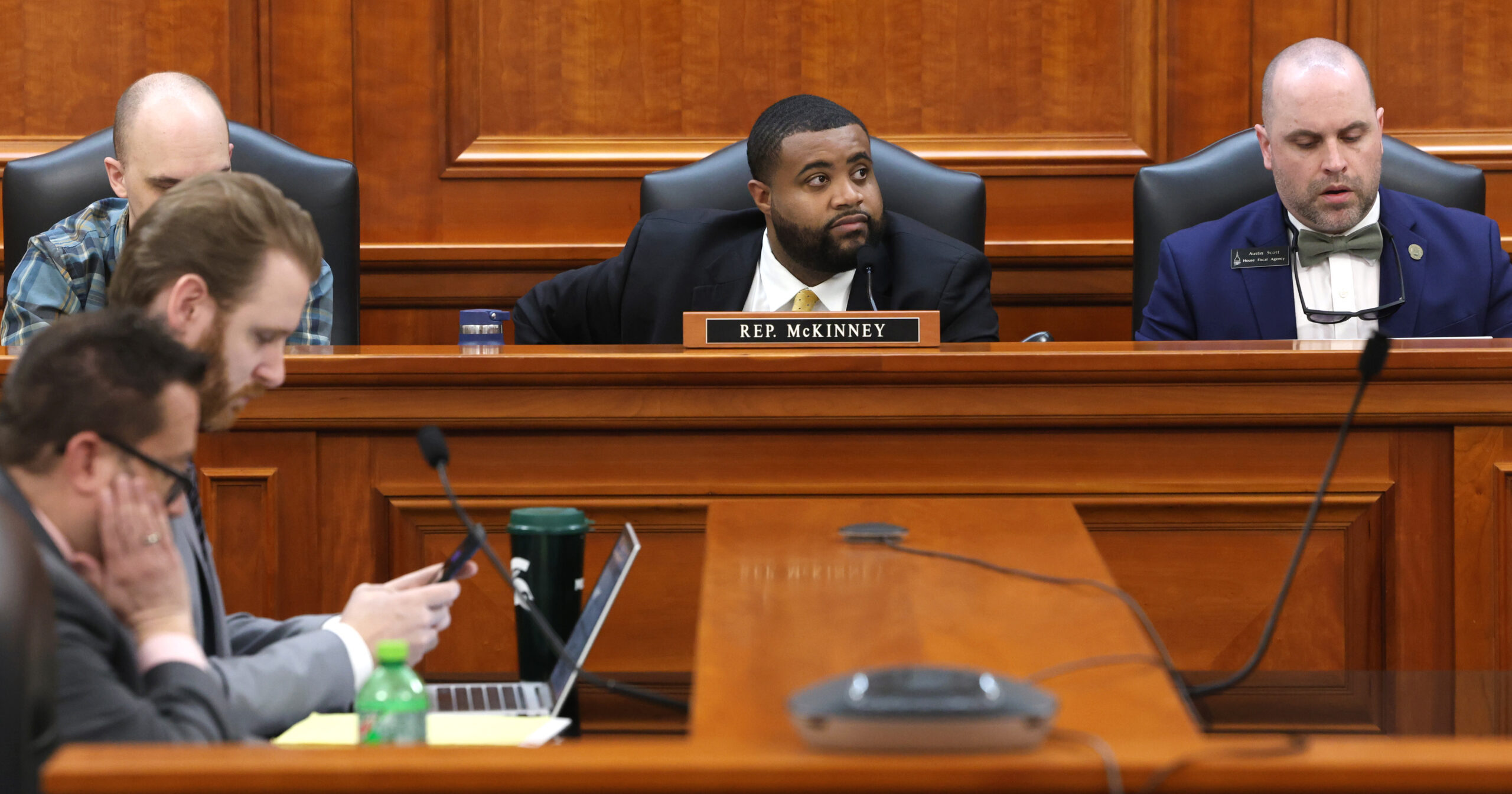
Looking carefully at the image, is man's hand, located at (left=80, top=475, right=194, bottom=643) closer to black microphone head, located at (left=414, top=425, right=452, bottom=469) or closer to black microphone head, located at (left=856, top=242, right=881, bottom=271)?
black microphone head, located at (left=414, top=425, right=452, bottom=469)

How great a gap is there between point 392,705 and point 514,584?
32 centimetres

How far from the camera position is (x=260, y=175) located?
122 inches

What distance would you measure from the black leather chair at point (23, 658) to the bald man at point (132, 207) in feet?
6.33

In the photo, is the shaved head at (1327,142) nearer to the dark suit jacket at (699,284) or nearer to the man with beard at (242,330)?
the dark suit jacket at (699,284)

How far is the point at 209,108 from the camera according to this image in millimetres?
2975

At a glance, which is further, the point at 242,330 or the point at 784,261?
the point at 784,261

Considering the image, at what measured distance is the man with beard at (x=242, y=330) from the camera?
144 cm

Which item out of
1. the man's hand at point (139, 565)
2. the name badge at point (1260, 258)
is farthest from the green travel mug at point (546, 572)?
the name badge at point (1260, 258)

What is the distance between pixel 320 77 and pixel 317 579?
2067mm

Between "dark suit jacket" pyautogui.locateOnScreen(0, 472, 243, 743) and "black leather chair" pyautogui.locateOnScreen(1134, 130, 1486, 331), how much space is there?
2350mm

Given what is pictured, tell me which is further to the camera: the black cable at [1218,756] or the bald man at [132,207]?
the bald man at [132,207]

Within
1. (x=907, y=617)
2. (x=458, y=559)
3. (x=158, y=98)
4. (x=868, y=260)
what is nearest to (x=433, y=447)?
(x=458, y=559)

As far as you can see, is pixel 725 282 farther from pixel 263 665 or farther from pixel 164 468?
pixel 164 468

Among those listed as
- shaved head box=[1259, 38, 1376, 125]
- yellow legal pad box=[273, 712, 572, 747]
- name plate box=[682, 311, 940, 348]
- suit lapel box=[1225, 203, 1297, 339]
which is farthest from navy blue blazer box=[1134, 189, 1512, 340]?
yellow legal pad box=[273, 712, 572, 747]
